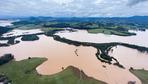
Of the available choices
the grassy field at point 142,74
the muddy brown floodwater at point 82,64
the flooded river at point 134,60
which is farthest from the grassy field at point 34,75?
the flooded river at point 134,60

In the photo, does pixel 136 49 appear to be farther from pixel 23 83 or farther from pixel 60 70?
pixel 23 83

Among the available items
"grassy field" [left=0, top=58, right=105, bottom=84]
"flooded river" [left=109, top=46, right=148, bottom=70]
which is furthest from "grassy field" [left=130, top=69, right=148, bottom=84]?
"grassy field" [left=0, top=58, right=105, bottom=84]

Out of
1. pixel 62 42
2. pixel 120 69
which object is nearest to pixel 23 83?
pixel 120 69

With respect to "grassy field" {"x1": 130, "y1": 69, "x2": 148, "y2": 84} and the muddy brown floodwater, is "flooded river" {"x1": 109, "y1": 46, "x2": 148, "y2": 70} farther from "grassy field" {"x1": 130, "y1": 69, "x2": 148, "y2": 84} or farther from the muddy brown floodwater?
the muddy brown floodwater

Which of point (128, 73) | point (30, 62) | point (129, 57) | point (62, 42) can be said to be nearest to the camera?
point (128, 73)

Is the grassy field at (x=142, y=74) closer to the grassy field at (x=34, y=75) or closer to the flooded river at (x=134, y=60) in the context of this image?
the flooded river at (x=134, y=60)

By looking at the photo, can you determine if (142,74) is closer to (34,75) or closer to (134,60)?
(134,60)

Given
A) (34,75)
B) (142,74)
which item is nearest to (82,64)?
(34,75)

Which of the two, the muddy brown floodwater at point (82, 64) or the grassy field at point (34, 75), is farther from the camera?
the muddy brown floodwater at point (82, 64)
